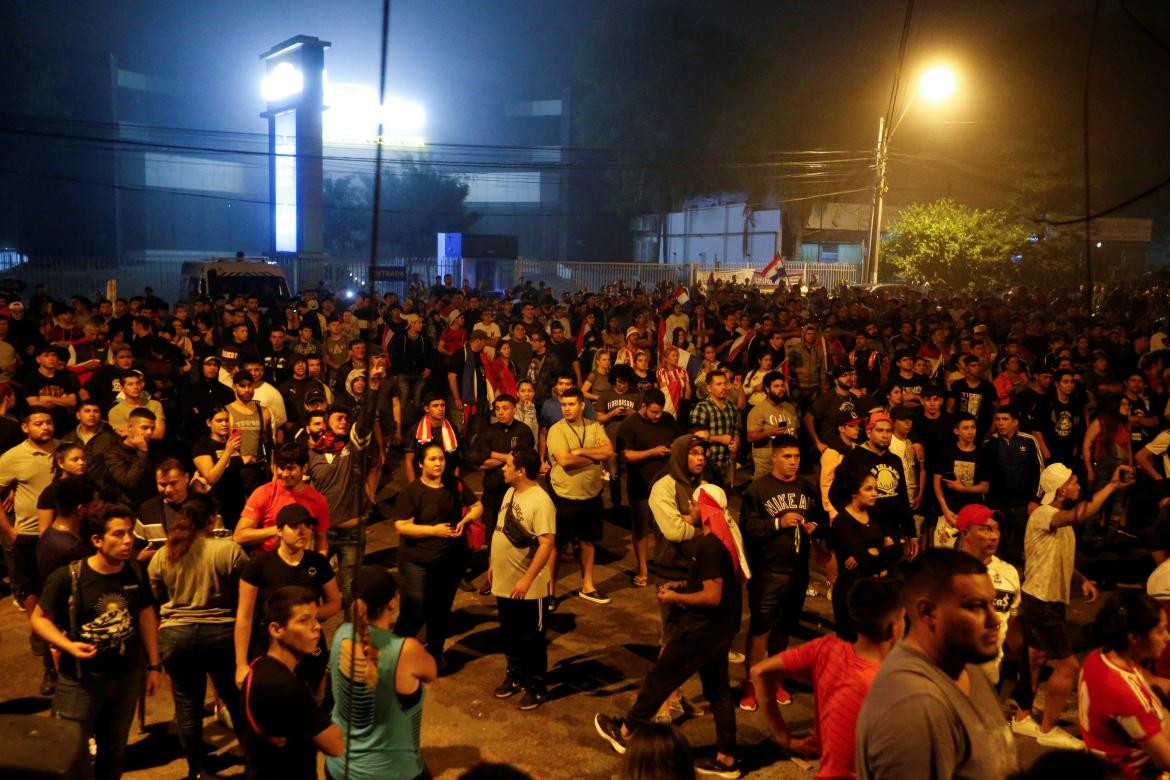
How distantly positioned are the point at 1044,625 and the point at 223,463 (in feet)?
20.4

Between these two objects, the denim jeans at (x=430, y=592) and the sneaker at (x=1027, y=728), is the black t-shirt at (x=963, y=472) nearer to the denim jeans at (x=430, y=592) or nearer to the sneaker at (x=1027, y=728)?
the sneaker at (x=1027, y=728)

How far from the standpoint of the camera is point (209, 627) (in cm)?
536

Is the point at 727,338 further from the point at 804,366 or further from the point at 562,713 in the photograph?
the point at 562,713

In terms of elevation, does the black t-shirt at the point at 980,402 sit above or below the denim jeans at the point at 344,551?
above

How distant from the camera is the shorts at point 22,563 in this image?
7.09m

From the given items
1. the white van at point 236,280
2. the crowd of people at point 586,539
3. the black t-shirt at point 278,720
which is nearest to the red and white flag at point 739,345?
the crowd of people at point 586,539

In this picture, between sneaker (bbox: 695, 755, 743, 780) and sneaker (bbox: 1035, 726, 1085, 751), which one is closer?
sneaker (bbox: 695, 755, 743, 780)

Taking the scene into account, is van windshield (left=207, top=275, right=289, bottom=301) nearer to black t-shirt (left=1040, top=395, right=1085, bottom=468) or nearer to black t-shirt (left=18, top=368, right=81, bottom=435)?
black t-shirt (left=18, top=368, right=81, bottom=435)

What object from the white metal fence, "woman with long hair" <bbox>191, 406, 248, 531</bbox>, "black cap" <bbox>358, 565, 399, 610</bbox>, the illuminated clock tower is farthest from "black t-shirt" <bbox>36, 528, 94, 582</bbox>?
the illuminated clock tower

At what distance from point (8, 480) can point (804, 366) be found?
9837mm

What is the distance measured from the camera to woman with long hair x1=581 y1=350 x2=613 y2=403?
10.9 meters

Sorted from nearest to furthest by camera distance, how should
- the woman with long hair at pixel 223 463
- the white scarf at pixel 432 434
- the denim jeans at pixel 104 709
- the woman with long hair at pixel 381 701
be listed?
1. the woman with long hair at pixel 381 701
2. the denim jeans at pixel 104 709
3. the woman with long hair at pixel 223 463
4. the white scarf at pixel 432 434

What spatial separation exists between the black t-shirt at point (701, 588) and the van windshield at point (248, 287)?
19.4 meters

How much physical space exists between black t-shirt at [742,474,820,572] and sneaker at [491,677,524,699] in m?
1.85
